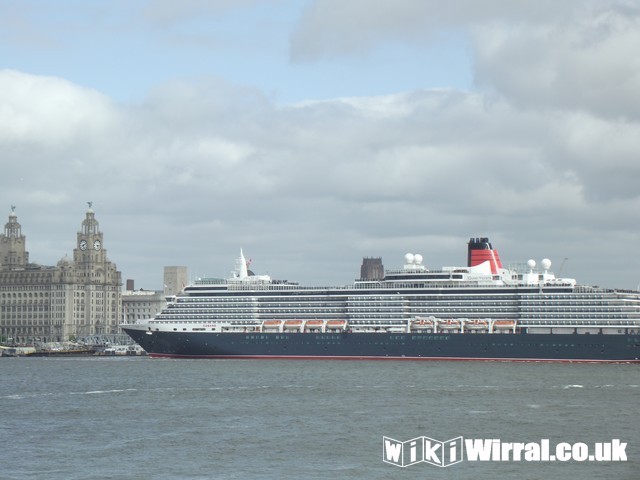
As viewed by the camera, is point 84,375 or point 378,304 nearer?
point 84,375

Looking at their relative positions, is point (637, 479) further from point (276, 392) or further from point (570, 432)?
point (276, 392)

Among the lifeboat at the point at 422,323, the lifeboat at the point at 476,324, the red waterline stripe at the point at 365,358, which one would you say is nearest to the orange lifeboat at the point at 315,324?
the red waterline stripe at the point at 365,358

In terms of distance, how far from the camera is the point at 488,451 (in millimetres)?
58375

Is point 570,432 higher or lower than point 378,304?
lower

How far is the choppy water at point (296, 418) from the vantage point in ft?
178

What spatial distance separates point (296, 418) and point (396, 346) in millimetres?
58333

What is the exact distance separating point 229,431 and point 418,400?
19.3 m

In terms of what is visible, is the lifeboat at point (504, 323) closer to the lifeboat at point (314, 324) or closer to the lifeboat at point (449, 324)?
the lifeboat at point (449, 324)

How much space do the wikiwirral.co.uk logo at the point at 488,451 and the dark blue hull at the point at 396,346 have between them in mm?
62615

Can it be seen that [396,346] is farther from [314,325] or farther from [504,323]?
[504,323]

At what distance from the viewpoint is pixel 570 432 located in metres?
65.8

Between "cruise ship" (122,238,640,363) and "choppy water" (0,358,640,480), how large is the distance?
31.9 ft

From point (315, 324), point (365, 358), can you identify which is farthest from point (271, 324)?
point (365, 358)

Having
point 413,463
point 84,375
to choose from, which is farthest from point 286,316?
point 413,463
